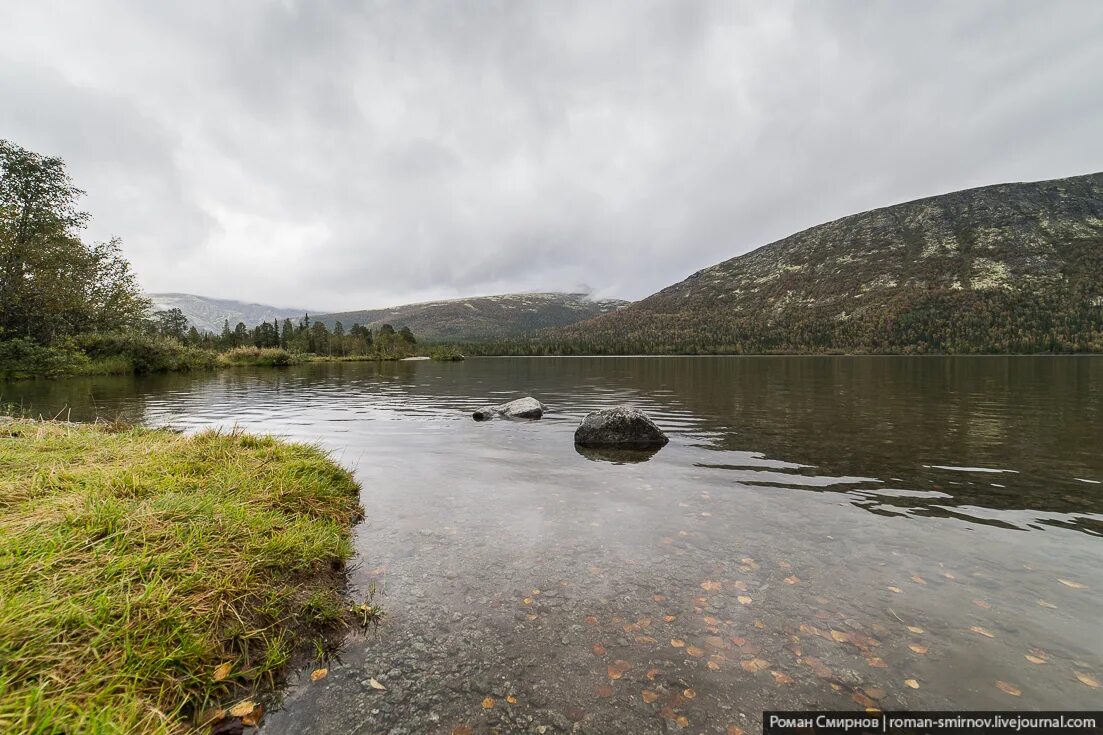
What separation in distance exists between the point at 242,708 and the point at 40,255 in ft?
169

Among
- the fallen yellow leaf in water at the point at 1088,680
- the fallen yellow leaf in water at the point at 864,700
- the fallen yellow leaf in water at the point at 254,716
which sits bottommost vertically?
the fallen yellow leaf in water at the point at 1088,680

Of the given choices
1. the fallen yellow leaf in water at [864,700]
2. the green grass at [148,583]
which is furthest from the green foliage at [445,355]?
the fallen yellow leaf in water at [864,700]

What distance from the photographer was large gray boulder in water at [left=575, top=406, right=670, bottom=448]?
16.6 m

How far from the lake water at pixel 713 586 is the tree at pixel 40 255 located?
1668 inches

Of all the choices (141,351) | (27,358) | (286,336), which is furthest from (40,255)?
(286,336)

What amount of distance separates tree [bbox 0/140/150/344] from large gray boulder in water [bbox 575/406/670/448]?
47896 mm

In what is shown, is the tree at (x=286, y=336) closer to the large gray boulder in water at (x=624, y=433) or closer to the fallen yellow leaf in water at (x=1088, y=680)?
the large gray boulder in water at (x=624, y=433)

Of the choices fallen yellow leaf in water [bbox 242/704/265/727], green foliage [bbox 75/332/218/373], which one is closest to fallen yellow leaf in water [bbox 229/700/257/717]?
fallen yellow leaf in water [bbox 242/704/265/727]

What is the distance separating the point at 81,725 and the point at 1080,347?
195 meters

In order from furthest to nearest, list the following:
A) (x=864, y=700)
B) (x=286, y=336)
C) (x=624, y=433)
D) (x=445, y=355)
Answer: (x=286, y=336), (x=445, y=355), (x=624, y=433), (x=864, y=700)

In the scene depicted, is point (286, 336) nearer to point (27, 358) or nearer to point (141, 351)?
point (141, 351)

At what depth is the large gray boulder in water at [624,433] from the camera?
16641mm

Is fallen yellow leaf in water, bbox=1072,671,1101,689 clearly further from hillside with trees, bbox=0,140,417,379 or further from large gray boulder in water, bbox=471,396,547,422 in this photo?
hillside with trees, bbox=0,140,417,379

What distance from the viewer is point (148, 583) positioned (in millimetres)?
4488
